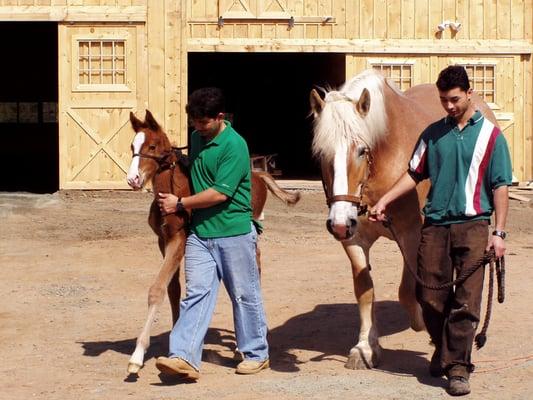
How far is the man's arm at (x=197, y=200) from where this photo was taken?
711cm

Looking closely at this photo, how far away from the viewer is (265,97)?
27578 millimetres

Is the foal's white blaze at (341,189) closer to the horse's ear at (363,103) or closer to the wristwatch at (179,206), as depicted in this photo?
the horse's ear at (363,103)

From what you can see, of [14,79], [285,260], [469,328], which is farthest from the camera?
[14,79]

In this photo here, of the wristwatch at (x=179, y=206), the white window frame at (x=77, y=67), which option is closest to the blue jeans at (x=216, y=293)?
the wristwatch at (x=179, y=206)

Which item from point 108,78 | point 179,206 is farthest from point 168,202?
point 108,78

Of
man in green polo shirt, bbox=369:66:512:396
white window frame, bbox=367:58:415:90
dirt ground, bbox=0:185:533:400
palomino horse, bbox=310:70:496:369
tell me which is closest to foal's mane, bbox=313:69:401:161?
palomino horse, bbox=310:70:496:369

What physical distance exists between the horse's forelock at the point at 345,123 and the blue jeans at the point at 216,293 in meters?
0.80

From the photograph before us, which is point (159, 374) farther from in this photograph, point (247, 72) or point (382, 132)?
point (247, 72)

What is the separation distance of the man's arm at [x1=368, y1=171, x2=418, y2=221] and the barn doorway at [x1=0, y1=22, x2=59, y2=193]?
2044 centimetres

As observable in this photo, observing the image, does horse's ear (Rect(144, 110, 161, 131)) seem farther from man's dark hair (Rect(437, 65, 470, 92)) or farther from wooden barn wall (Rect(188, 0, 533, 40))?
wooden barn wall (Rect(188, 0, 533, 40))

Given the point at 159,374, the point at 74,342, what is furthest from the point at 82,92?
the point at 159,374

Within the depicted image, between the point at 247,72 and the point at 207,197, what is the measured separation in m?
20.6

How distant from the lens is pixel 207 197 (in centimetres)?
711

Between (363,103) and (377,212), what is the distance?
724 millimetres
